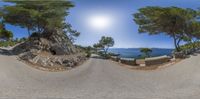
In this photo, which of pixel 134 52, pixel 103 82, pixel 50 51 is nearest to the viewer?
pixel 134 52

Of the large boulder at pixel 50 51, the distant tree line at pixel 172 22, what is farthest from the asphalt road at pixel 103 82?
the distant tree line at pixel 172 22

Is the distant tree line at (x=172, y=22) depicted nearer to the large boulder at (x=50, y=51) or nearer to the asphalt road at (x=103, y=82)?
the asphalt road at (x=103, y=82)

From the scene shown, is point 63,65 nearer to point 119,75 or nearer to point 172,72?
point 119,75

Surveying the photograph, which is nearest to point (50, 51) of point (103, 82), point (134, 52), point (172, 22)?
point (103, 82)

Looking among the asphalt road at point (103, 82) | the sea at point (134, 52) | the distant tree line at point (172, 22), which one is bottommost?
the asphalt road at point (103, 82)

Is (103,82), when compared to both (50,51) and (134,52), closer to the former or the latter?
(134,52)

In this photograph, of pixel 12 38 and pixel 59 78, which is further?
pixel 59 78

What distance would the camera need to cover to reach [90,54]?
3.22 metres

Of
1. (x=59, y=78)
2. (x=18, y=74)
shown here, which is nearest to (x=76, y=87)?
(x=59, y=78)

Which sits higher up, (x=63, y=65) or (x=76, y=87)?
(x=63, y=65)

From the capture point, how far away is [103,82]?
3.44 meters

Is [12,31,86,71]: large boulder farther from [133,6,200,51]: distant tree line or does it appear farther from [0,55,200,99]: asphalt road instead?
[133,6,200,51]: distant tree line

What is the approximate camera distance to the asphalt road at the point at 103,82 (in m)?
3.34

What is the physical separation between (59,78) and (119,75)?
73 centimetres
